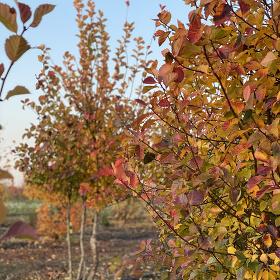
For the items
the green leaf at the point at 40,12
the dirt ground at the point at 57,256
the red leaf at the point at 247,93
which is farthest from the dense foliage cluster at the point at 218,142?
the dirt ground at the point at 57,256

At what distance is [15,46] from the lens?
1103 millimetres

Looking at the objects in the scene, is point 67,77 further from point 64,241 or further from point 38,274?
point 64,241

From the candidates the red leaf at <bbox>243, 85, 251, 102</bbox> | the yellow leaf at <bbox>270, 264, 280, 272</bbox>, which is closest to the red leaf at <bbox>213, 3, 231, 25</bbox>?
the red leaf at <bbox>243, 85, 251, 102</bbox>

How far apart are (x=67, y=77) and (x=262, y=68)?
587 centimetres

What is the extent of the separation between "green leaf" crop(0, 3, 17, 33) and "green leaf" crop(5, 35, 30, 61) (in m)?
0.02

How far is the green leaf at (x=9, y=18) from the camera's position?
1.09m

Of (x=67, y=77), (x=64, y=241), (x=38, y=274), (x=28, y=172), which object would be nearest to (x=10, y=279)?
(x=38, y=274)

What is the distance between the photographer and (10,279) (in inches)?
385

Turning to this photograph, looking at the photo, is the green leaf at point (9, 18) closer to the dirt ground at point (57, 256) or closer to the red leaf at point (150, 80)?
the red leaf at point (150, 80)

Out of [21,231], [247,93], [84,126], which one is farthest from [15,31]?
[84,126]

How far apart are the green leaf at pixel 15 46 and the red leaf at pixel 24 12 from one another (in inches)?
3.8

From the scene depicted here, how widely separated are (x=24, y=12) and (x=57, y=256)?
12.6m

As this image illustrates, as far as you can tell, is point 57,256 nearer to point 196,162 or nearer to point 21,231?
point 196,162

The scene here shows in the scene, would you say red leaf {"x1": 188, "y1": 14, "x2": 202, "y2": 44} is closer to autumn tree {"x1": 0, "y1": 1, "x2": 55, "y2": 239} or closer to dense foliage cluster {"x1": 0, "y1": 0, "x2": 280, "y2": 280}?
dense foliage cluster {"x1": 0, "y1": 0, "x2": 280, "y2": 280}
